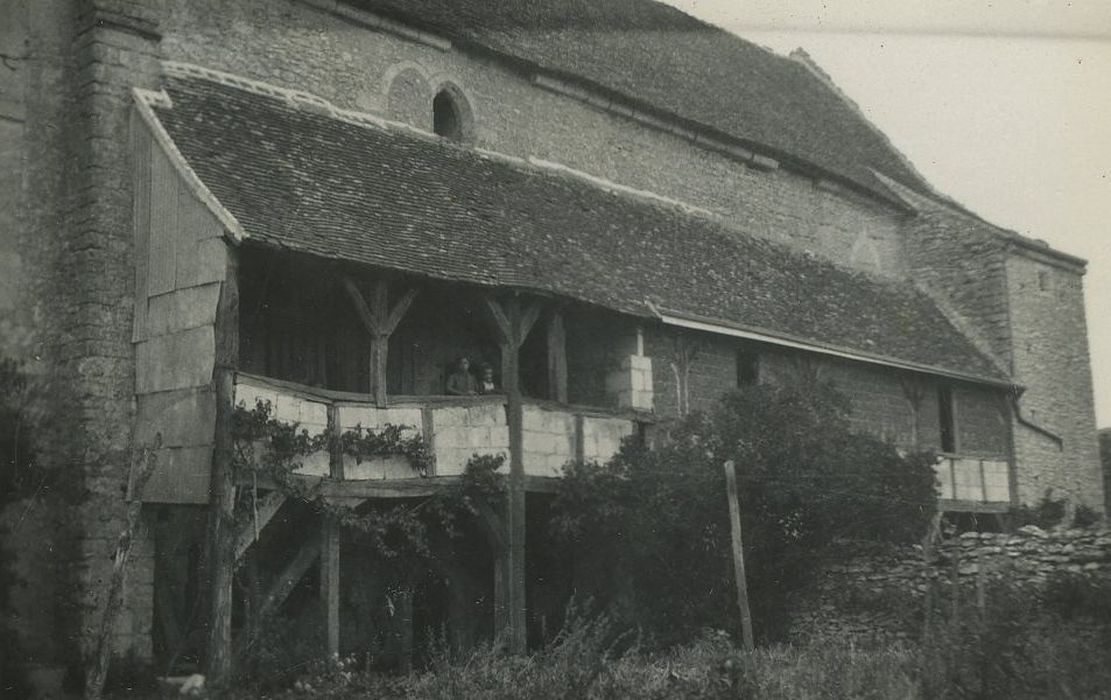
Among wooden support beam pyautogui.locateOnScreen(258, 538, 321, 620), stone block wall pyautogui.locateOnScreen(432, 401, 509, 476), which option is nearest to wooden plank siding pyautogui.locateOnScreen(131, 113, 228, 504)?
wooden support beam pyautogui.locateOnScreen(258, 538, 321, 620)

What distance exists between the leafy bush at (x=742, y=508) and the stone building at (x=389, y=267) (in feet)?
2.98

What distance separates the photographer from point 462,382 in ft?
46.9

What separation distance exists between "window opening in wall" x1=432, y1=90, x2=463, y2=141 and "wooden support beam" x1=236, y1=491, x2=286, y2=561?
24.0 feet

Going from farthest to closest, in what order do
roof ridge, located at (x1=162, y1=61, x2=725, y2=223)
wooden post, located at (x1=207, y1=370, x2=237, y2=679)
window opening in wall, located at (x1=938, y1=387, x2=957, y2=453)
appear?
window opening in wall, located at (x1=938, y1=387, x2=957, y2=453)
roof ridge, located at (x1=162, y1=61, x2=725, y2=223)
wooden post, located at (x1=207, y1=370, x2=237, y2=679)

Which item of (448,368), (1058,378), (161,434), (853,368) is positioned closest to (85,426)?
(161,434)

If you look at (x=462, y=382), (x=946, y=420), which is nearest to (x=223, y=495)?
(x=462, y=382)

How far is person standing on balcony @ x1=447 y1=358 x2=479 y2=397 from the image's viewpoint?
14211mm

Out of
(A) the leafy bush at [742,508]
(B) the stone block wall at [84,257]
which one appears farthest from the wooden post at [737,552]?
(B) the stone block wall at [84,257]

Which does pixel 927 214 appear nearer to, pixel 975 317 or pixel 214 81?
pixel 975 317

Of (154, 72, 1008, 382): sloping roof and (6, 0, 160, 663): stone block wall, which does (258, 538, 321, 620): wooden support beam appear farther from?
(154, 72, 1008, 382): sloping roof

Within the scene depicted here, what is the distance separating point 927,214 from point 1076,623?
1412cm

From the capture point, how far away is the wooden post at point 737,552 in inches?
496

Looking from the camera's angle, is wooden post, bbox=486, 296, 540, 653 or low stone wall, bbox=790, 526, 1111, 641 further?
wooden post, bbox=486, 296, 540, 653

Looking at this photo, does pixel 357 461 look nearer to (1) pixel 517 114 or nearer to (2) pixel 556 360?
(2) pixel 556 360
